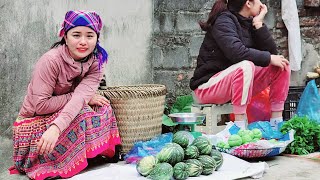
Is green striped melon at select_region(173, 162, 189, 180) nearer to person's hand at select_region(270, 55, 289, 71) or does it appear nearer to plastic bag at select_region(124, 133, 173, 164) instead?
plastic bag at select_region(124, 133, 173, 164)

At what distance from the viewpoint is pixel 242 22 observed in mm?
4957

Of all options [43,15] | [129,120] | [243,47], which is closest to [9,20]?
[43,15]

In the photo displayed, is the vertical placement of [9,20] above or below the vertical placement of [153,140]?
above

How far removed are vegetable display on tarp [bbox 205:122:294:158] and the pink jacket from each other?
1152mm

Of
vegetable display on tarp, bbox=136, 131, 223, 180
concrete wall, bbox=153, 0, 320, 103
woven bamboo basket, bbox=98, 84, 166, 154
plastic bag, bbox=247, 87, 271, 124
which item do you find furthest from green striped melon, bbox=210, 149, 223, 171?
concrete wall, bbox=153, 0, 320, 103

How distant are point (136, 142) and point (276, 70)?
154cm

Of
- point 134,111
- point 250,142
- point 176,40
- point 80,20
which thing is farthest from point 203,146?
point 176,40

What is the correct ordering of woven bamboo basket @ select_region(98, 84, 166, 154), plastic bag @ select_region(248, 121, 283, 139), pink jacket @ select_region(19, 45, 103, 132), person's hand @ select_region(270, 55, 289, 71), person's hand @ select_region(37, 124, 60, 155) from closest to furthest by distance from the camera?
person's hand @ select_region(37, 124, 60, 155) < pink jacket @ select_region(19, 45, 103, 132) < woven bamboo basket @ select_region(98, 84, 166, 154) < plastic bag @ select_region(248, 121, 283, 139) < person's hand @ select_region(270, 55, 289, 71)

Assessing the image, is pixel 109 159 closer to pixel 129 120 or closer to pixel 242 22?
pixel 129 120

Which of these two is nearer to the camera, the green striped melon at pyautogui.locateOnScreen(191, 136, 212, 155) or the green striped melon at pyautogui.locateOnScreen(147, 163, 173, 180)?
the green striped melon at pyautogui.locateOnScreen(147, 163, 173, 180)

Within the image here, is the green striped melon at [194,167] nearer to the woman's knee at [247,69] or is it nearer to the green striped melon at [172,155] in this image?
the green striped melon at [172,155]

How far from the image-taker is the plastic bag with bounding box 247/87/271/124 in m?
5.21

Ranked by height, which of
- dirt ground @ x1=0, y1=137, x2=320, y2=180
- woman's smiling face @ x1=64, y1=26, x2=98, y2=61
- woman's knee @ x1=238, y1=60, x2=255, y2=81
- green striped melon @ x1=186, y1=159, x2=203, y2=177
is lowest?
dirt ground @ x1=0, y1=137, x2=320, y2=180

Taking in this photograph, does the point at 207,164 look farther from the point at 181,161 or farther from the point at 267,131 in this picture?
the point at 267,131
